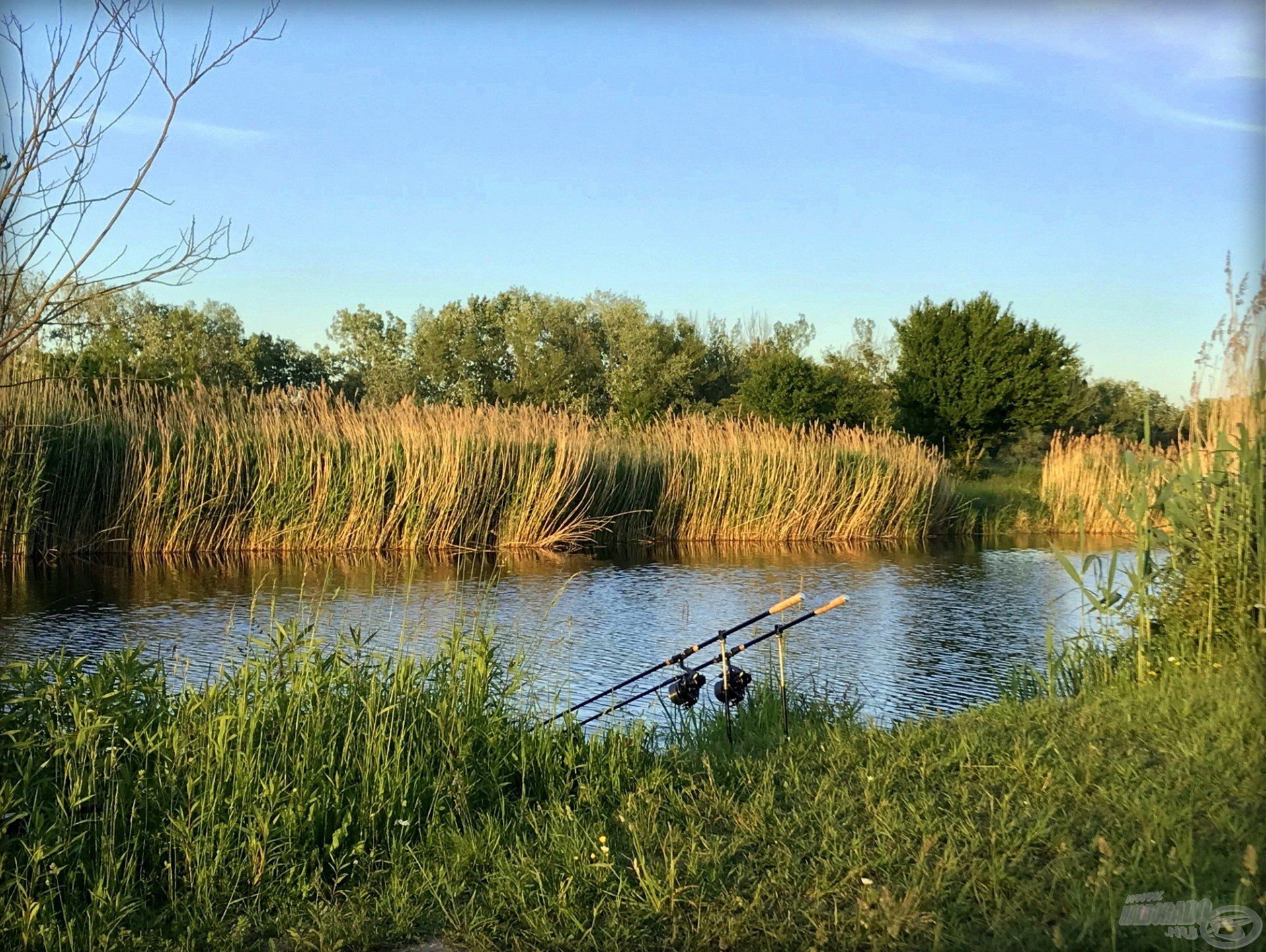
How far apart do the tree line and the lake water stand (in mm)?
7253

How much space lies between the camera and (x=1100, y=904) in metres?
2.92

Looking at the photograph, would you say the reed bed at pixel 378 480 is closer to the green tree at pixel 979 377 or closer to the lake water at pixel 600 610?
the lake water at pixel 600 610

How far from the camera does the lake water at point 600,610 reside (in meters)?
7.47

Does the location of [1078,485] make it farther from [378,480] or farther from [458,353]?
[458,353]

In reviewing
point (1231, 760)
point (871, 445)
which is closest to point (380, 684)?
point (1231, 760)

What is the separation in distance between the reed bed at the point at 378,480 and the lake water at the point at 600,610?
2.84 ft

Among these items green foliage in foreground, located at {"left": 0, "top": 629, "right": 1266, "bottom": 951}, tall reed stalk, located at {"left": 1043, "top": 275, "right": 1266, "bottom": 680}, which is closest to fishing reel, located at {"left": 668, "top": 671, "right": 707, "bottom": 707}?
green foliage in foreground, located at {"left": 0, "top": 629, "right": 1266, "bottom": 951}

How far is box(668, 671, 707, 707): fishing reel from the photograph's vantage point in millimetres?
5336

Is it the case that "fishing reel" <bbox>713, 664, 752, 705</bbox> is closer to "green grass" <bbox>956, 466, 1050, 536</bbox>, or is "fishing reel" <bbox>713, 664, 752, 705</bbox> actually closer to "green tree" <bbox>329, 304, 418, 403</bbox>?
"green grass" <bbox>956, 466, 1050, 536</bbox>

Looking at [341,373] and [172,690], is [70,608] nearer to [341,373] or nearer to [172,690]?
[172,690]

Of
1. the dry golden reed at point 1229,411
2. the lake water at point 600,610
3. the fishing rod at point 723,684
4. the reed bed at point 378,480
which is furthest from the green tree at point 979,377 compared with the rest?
the fishing rod at point 723,684

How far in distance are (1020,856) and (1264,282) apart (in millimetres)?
2970

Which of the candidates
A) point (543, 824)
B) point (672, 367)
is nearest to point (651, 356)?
point (672, 367)

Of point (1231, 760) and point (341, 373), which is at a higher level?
point (341, 373)
